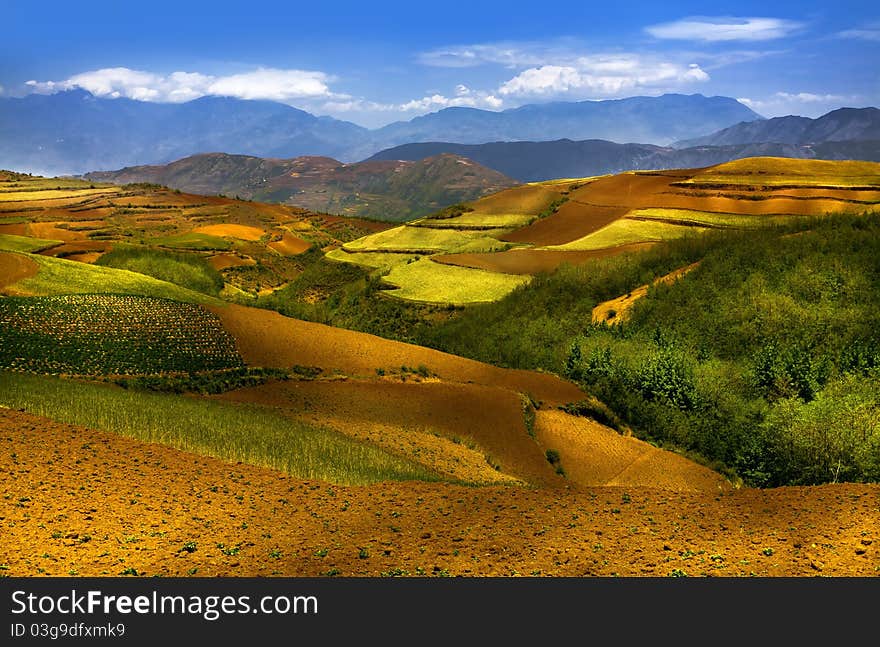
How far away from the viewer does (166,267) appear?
103500 mm

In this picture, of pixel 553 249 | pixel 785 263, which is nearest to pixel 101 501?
pixel 785 263

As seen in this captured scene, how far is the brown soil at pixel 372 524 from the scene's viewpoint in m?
14.3

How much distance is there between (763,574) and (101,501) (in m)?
16.4

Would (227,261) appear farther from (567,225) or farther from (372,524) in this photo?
(372,524)

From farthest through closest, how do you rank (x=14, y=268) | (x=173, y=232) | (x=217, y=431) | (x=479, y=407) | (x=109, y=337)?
1. (x=173, y=232)
2. (x=14, y=268)
3. (x=109, y=337)
4. (x=479, y=407)
5. (x=217, y=431)

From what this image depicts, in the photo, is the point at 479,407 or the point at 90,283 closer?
the point at 479,407

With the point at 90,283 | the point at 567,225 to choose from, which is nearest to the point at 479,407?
the point at 90,283

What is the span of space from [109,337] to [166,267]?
197ft

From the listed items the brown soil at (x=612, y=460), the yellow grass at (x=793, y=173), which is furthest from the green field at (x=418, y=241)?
the brown soil at (x=612, y=460)

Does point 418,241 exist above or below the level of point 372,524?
above

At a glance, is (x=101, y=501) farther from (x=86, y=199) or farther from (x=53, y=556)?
(x=86, y=199)

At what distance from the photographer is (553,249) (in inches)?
4181

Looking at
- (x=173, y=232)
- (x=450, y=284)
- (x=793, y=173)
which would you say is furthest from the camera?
(x=173, y=232)

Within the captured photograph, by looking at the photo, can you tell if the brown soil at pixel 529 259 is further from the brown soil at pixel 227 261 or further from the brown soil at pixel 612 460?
the brown soil at pixel 612 460
